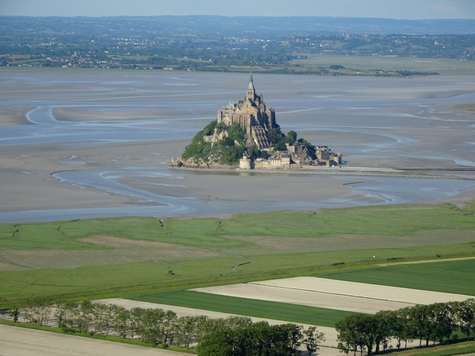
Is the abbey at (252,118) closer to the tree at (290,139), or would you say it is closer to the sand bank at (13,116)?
the tree at (290,139)

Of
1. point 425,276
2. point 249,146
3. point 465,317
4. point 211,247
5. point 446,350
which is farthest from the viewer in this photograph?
point 249,146

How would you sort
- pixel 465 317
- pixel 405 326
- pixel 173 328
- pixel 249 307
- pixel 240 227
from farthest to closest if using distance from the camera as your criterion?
1. pixel 240 227
2. pixel 249 307
3. pixel 465 317
4. pixel 173 328
5. pixel 405 326

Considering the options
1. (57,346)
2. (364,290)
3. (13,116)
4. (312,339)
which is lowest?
(13,116)

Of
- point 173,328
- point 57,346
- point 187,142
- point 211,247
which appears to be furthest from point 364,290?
point 187,142

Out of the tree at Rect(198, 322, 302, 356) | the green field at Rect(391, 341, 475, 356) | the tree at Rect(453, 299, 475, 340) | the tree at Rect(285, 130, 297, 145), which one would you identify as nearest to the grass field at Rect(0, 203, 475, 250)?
the tree at Rect(198, 322, 302, 356)

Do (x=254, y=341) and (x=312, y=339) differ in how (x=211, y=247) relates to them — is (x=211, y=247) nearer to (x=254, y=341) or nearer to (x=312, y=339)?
(x=312, y=339)

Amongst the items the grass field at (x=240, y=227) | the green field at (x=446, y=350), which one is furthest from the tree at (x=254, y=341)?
the grass field at (x=240, y=227)

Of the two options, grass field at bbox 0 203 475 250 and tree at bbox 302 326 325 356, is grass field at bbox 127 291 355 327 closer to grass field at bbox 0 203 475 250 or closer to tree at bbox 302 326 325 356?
tree at bbox 302 326 325 356
